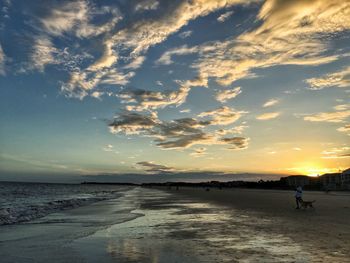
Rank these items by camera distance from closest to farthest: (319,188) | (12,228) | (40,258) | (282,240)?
(40,258), (282,240), (12,228), (319,188)

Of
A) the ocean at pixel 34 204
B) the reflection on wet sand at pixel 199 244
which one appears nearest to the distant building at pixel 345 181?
the ocean at pixel 34 204

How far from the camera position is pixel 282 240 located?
14273 mm

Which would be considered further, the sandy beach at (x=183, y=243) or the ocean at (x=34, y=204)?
the ocean at (x=34, y=204)

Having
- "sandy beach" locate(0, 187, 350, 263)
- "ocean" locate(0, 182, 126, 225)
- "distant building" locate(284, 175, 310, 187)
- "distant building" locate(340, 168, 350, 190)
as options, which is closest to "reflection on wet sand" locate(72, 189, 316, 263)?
"sandy beach" locate(0, 187, 350, 263)

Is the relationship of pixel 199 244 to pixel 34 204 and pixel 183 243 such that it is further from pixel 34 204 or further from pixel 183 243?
pixel 34 204

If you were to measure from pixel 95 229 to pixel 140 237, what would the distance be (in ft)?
14.3

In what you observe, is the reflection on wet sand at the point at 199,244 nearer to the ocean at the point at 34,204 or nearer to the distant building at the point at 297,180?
the ocean at the point at 34,204

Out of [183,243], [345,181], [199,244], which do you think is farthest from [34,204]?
[345,181]

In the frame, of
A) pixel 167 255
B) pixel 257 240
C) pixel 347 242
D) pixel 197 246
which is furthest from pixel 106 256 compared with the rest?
pixel 347 242

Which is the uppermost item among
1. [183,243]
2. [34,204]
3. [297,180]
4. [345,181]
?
[297,180]

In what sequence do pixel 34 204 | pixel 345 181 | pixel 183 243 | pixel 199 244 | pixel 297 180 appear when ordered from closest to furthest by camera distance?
pixel 199 244, pixel 183 243, pixel 34 204, pixel 345 181, pixel 297 180

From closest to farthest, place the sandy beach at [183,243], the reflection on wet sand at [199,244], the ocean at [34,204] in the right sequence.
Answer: the reflection on wet sand at [199,244]
the sandy beach at [183,243]
the ocean at [34,204]

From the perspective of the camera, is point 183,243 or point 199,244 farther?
point 183,243

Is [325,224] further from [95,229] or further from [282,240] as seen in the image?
[95,229]
